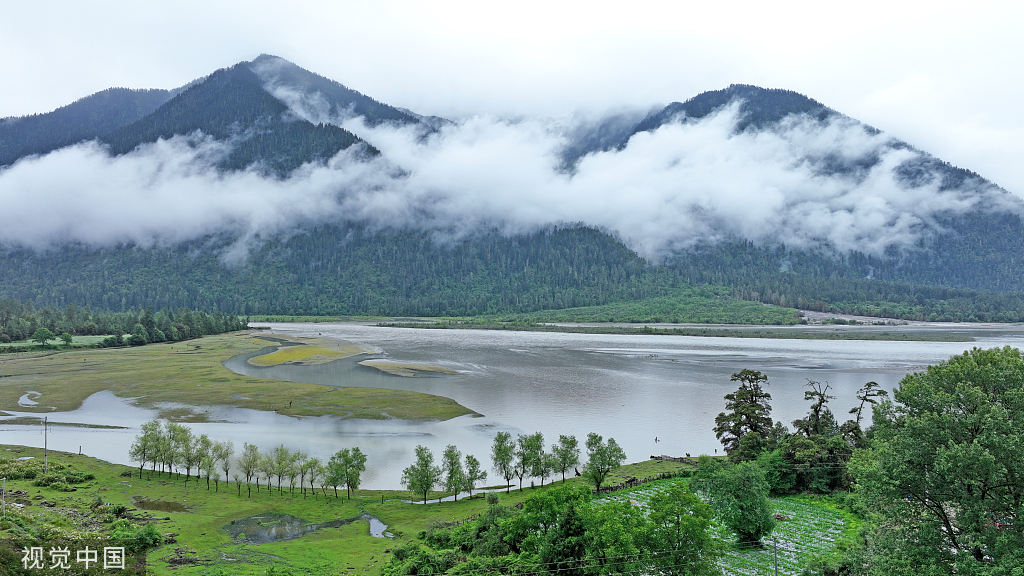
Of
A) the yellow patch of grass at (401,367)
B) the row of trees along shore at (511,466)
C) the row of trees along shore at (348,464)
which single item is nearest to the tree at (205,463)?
the row of trees along shore at (348,464)

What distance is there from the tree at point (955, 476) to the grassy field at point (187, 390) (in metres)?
51.4

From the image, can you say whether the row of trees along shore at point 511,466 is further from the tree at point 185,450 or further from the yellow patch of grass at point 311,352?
the yellow patch of grass at point 311,352

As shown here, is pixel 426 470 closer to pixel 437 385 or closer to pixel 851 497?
pixel 851 497

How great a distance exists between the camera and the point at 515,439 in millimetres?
54969

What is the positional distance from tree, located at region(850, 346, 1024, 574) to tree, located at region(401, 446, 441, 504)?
28892 millimetres

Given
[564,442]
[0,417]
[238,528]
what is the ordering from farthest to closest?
[0,417] → [564,442] → [238,528]

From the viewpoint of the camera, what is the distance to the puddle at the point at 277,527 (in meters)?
34.0

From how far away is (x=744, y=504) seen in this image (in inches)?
1273

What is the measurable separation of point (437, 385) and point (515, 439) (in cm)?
3210

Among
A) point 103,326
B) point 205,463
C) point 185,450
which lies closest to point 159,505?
point 205,463

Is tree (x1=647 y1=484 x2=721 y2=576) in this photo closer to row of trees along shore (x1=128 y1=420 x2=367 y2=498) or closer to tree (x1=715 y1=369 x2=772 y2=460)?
tree (x1=715 y1=369 x2=772 y2=460)

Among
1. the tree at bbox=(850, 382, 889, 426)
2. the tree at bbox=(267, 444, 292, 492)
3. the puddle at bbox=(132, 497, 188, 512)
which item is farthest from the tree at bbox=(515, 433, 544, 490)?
the puddle at bbox=(132, 497, 188, 512)

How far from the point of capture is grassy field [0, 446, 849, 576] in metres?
29.4

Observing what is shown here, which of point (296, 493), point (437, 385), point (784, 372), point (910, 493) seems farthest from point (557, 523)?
point (784, 372)
